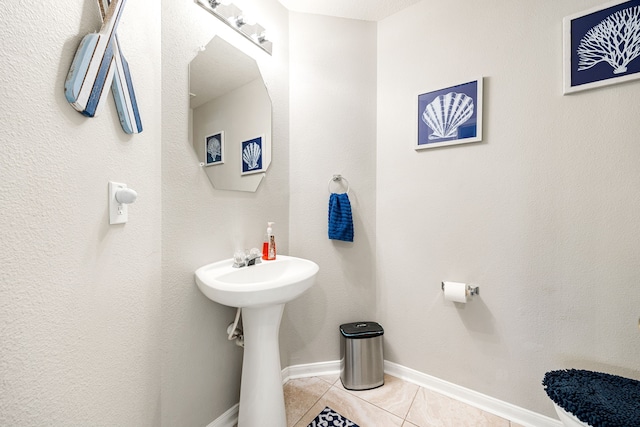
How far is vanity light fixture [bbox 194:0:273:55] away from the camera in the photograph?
1.15m

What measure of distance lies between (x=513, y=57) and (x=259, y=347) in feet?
6.28

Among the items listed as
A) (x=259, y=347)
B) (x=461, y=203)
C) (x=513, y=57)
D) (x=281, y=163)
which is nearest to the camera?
(x=259, y=347)

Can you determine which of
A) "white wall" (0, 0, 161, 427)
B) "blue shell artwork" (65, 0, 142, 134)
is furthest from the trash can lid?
"blue shell artwork" (65, 0, 142, 134)

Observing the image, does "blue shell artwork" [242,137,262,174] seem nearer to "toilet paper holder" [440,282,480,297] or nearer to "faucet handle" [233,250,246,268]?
"faucet handle" [233,250,246,268]

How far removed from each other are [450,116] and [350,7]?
936mm

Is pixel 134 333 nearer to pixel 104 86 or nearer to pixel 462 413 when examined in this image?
pixel 104 86

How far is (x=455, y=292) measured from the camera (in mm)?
1370

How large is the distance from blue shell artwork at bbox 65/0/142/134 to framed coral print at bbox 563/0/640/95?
1815 mm

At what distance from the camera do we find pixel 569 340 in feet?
3.84

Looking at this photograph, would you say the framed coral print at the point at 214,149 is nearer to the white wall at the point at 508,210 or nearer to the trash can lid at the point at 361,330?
the white wall at the point at 508,210

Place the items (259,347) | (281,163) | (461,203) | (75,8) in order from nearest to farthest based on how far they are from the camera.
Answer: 1. (75,8)
2. (259,347)
3. (461,203)
4. (281,163)

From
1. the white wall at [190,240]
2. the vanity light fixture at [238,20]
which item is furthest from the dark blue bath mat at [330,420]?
the vanity light fixture at [238,20]

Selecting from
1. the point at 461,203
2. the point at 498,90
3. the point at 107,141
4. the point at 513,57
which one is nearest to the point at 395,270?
the point at 461,203

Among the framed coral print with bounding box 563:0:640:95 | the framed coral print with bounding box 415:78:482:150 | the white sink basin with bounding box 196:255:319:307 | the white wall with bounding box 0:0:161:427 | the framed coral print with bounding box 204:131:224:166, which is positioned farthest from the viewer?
the framed coral print with bounding box 415:78:482:150
